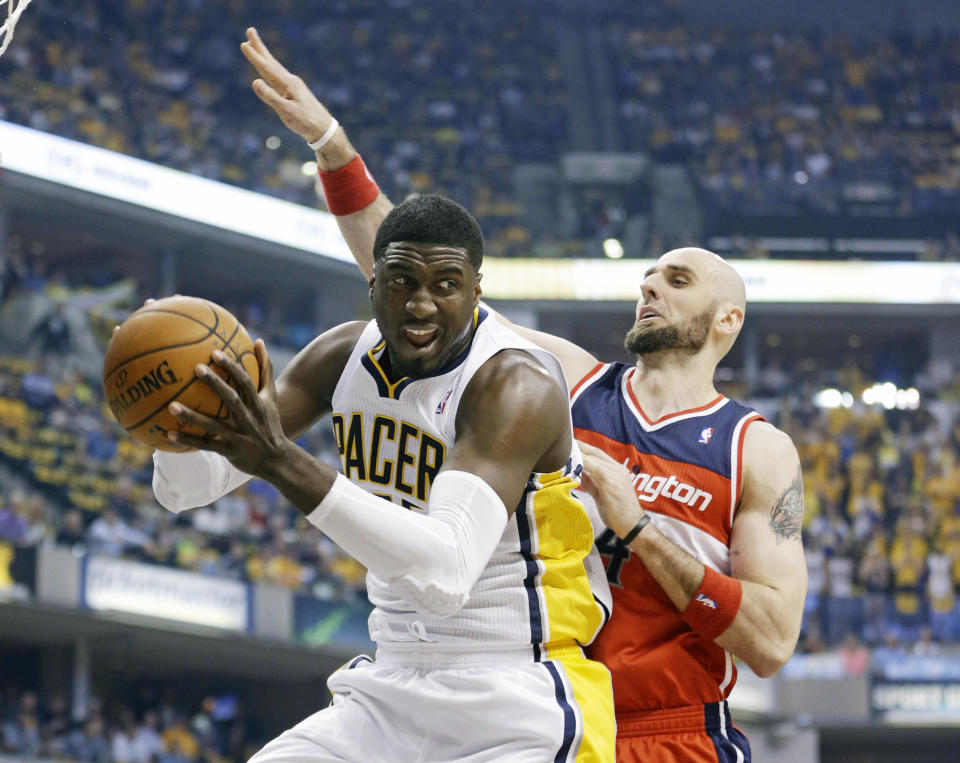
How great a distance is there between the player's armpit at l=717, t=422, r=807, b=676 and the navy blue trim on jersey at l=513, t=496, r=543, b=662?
0.81m

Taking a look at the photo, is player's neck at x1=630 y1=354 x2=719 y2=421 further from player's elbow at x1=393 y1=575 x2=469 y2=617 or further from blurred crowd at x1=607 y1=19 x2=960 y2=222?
blurred crowd at x1=607 y1=19 x2=960 y2=222

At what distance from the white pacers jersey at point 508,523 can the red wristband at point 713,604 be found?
1.48 feet

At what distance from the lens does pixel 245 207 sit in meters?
21.4

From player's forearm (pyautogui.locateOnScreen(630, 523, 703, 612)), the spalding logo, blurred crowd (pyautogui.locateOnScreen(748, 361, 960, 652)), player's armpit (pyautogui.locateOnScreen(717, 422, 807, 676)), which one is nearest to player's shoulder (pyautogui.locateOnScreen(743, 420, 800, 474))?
player's armpit (pyautogui.locateOnScreen(717, 422, 807, 676))

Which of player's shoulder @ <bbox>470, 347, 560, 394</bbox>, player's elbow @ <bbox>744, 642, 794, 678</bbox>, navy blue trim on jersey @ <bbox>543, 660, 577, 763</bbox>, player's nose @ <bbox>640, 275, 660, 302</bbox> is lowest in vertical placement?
navy blue trim on jersey @ <bbox>543, 660, 577, 763</bbox>

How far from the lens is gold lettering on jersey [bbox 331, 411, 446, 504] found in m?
3.37

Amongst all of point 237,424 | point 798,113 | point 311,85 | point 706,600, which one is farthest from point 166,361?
point 798,113

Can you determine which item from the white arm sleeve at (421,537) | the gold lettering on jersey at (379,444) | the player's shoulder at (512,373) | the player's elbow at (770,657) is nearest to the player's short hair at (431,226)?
the player's shoulder at (512,373)

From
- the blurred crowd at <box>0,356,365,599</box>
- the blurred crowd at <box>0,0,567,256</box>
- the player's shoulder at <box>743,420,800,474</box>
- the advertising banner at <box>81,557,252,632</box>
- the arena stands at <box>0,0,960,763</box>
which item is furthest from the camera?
the blurred crowd at <box>0,0,567,256</box>

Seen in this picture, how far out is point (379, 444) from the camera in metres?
3.46

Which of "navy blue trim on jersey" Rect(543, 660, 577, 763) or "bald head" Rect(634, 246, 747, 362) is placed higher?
"bald head" Rect(634, 246, 747, 362)

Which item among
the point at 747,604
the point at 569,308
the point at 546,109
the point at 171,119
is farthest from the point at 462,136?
the point at 747,604

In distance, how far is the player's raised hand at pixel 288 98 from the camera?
4.41m

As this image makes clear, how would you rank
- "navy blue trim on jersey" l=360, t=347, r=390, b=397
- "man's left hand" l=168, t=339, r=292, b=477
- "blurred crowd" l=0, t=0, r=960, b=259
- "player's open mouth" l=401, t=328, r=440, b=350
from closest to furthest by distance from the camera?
"man's left hand" l=168, t=339, r=292, b=477
"player's open mouth" l=401, t=328, r=440, b=350
"navy blue trim on jersey" l=360, t=347, r=390, b=397
"blurred crowd" l=0, t=0, r=960, b=259
